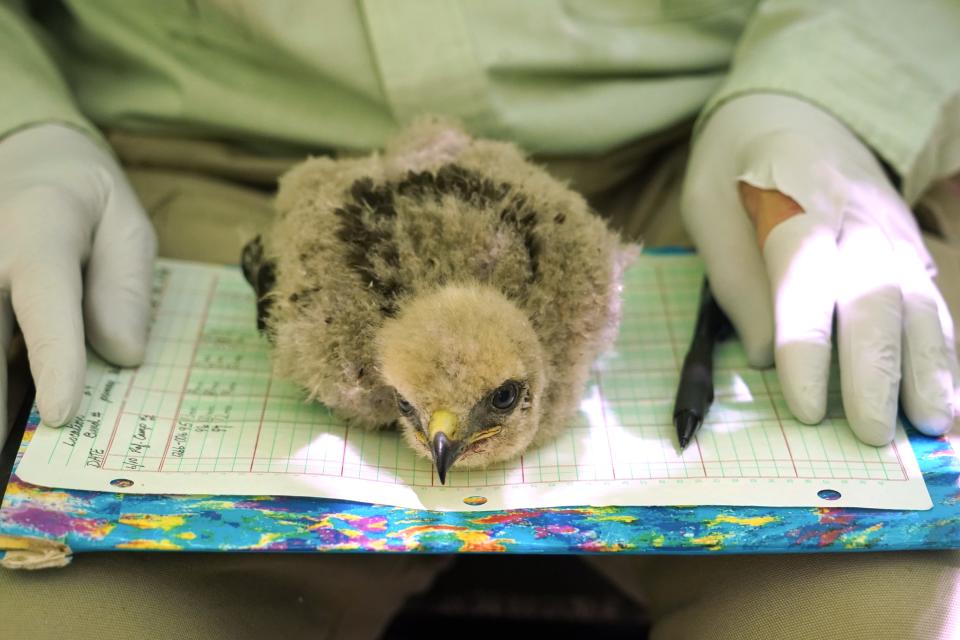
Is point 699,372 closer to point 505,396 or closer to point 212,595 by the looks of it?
point 505,396

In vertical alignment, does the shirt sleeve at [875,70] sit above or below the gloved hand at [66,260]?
above

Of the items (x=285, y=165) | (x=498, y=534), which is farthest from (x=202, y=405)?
(x=285, y=165)

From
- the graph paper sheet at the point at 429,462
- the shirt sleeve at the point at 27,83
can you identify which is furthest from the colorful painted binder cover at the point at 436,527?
the shirt sleeve at the point at 27,83

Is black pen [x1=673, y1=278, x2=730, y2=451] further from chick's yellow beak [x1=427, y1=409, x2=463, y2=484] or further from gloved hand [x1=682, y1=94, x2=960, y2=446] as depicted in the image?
chick's yellow beak [x1=427, y1=409, x2=463, y2=484]

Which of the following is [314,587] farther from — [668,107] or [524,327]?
[668,107]

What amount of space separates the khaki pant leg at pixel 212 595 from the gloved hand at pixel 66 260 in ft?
0.69

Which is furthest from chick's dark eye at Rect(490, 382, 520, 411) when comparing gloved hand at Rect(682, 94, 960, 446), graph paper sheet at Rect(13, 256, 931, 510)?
gloved hand at Rect(682, 94, 960, 446)

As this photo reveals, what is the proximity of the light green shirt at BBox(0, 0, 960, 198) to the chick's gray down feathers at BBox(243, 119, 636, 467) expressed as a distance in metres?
0.35

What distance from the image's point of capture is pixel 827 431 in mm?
1149

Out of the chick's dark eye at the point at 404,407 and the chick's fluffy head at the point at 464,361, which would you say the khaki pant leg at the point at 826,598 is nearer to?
the chick's fluffy head at the point at 464,361

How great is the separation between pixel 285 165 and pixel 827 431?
105 cm

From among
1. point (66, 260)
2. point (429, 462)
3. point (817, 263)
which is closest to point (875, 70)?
point (817, 263)

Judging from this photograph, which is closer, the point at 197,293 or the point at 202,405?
the point at 202,405

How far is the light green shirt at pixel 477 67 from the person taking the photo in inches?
56.2
